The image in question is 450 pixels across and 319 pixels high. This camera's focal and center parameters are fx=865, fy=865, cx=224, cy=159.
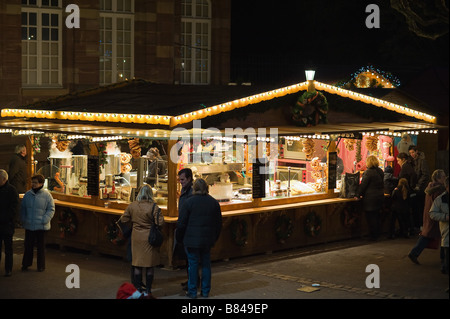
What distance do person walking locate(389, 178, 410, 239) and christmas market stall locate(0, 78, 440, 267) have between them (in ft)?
2.06

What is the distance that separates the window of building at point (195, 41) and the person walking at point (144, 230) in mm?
15602

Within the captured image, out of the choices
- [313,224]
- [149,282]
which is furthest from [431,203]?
[149,282]

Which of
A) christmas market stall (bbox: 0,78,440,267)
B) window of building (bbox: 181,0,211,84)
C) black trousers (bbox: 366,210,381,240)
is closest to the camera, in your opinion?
christmas market stall (bbox: 0,78,440,267)

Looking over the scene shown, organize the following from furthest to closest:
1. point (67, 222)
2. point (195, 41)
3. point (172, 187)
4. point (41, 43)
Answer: point (195, 41), point (41, 43), point (67, 222), point (172, 187)

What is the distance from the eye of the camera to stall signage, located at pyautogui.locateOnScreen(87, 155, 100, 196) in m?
14.1

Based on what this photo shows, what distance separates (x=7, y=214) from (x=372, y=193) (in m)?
6.57

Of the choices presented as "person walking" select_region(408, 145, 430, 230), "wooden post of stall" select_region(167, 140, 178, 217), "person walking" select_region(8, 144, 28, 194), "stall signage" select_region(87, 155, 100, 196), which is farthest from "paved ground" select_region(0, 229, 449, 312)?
"person walking" select_region(8, 144, 28, 194)

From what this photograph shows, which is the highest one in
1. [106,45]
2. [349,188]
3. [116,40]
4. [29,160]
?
[116,40]

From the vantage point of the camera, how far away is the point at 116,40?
2461cm

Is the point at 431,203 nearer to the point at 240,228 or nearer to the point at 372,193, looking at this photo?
the point at 372,193

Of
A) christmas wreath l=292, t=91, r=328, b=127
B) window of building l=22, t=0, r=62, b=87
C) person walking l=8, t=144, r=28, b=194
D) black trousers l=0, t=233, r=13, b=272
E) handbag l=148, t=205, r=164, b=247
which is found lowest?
black trousers l=0, t=233, r=13, b=272

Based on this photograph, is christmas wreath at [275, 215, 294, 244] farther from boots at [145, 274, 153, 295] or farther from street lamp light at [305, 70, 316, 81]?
boots at [145, 274, 153, 295]
